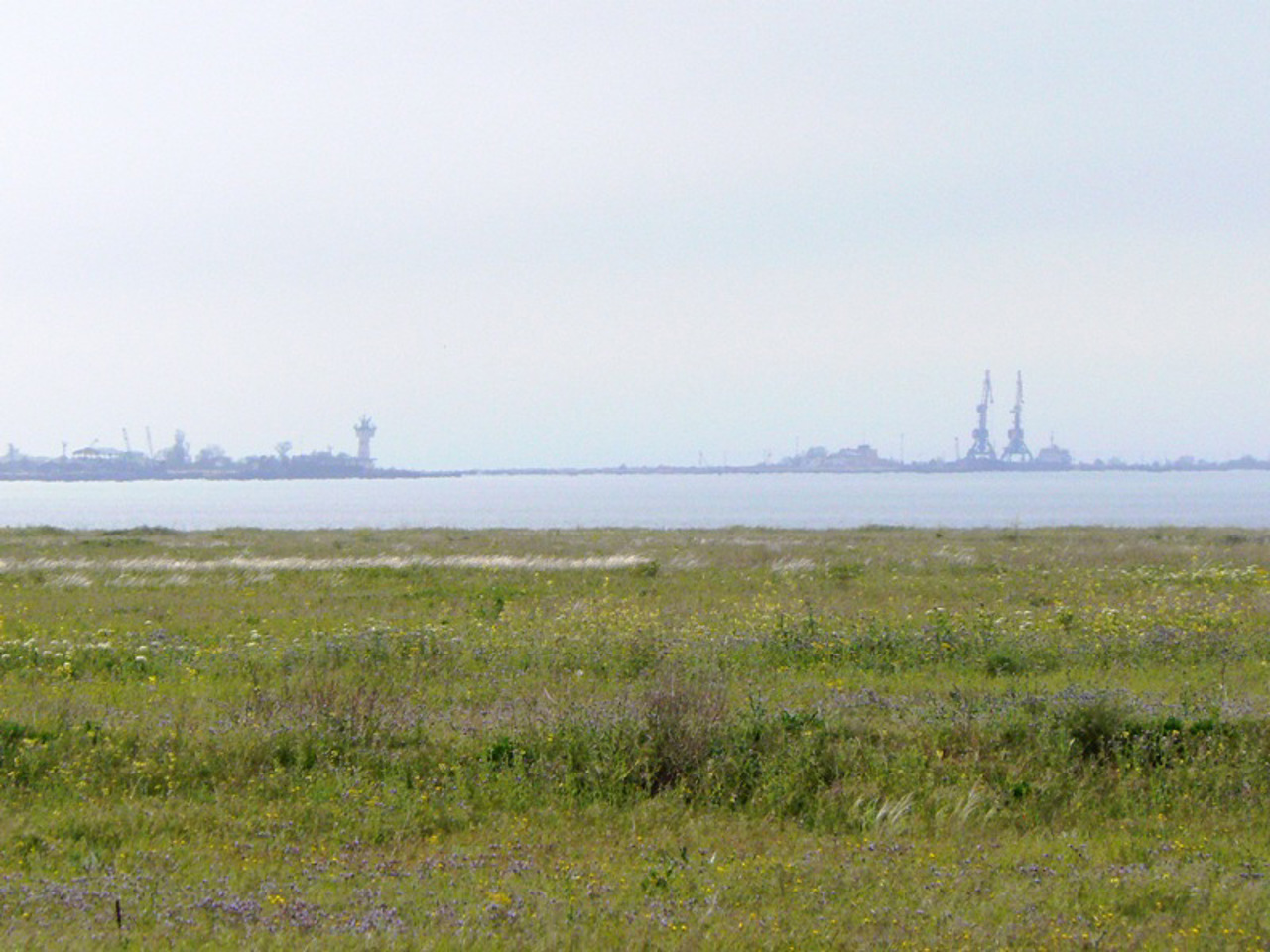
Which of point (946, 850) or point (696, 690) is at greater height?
point (696, 690)

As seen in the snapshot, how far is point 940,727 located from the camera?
10609 mm

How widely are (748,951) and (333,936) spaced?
236cm

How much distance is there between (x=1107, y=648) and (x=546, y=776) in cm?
907

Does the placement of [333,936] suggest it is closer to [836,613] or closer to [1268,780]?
[1268,780]

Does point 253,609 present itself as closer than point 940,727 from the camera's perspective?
No

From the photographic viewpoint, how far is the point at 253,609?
68.5 feet

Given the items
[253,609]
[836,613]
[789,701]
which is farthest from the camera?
[253,609]

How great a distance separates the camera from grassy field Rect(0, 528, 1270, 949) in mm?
6844

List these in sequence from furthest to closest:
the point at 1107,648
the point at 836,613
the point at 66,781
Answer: the point at 836,613
the point at 1107,648
the point at 66,781

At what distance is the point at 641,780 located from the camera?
9.71m

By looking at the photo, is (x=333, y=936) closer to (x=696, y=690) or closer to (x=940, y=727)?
(x=696, y=690)

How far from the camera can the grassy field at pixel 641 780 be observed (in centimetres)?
684

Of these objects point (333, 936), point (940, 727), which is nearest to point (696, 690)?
point (940, 727)

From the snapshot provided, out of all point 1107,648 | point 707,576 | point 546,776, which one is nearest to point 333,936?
point 546,776
